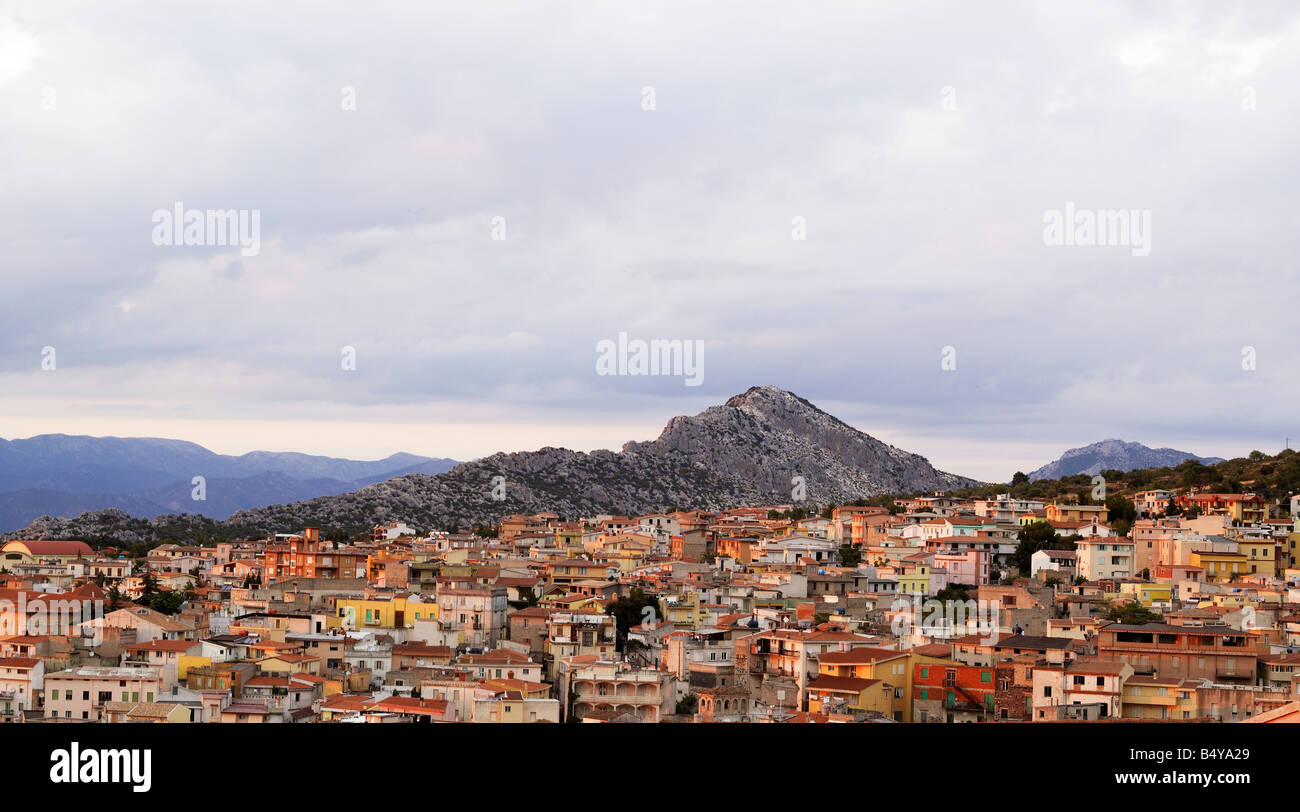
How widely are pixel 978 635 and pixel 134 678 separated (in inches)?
562

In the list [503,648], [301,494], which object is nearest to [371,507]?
[503,648]

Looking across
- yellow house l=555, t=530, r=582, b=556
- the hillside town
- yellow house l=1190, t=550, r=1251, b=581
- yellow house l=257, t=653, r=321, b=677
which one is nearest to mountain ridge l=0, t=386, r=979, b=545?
yellow house l=555, t=530, r=582, b=556

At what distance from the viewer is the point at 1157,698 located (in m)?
20.0

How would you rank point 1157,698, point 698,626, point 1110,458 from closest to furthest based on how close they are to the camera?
1. point 1157,698
2. point 698,626
3. point 1110,458

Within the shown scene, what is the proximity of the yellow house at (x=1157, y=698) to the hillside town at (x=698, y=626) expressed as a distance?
0.03 metres

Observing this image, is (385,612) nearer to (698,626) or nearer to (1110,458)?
(698,626)

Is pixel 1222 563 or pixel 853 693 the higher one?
pixel 1222 563

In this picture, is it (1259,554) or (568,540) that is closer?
(1259,554)

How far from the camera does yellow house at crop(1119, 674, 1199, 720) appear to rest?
19.7 metres

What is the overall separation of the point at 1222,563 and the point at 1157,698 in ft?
54.4

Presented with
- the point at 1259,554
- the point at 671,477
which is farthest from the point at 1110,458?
the point at 1259,554
